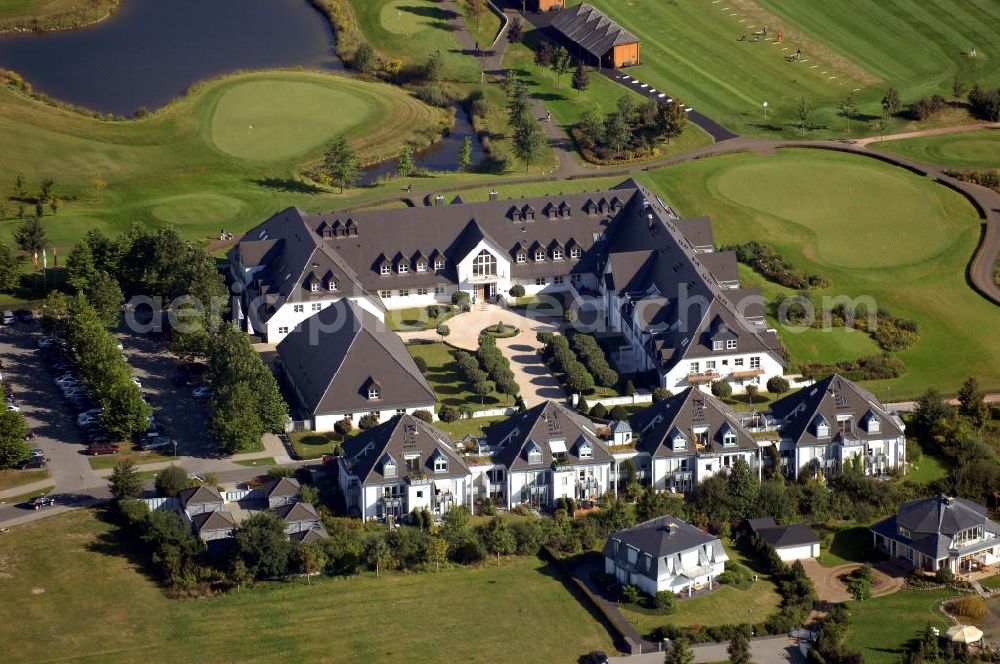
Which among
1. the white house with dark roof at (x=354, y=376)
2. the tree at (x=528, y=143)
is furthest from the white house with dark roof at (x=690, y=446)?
the tree at (x=528, y=143)

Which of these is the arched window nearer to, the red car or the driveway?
the red car

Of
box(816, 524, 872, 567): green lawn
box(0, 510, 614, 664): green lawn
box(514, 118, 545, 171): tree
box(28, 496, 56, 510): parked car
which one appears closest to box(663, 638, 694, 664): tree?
box(0, 510, 614, 664): green lawn

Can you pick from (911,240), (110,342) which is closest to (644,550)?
(110,342)

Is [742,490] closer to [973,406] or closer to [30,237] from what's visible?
[973,406]

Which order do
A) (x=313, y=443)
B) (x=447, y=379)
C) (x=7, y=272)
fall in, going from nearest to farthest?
(x=313, y=443), (x=447, y=379), (x=7, y=272)

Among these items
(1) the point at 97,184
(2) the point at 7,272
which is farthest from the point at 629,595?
(1) the point at 97,184

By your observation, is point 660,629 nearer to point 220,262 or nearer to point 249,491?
point 249,491
